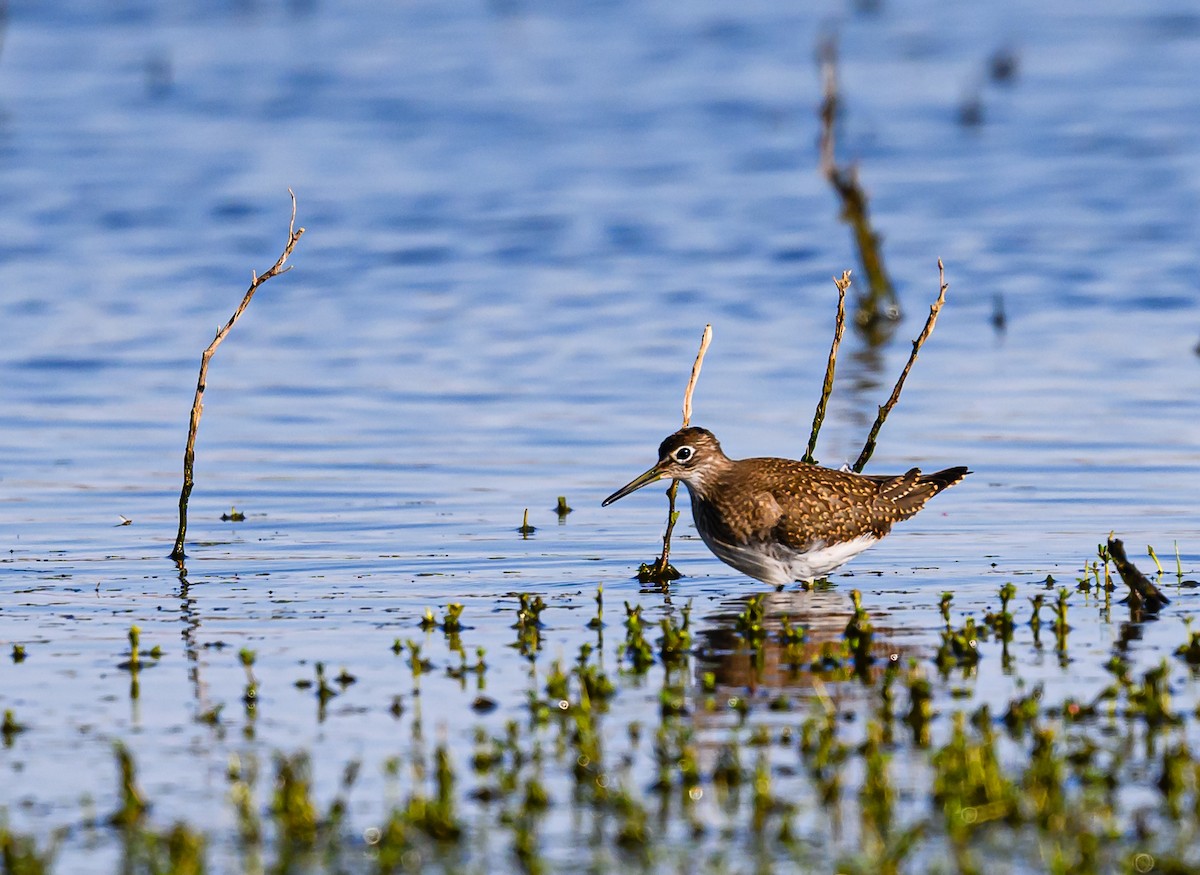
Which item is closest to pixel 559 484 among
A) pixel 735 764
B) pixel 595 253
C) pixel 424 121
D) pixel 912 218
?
pixel 735 764

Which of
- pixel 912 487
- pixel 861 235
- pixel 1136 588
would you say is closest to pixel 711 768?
pixel 1136 588

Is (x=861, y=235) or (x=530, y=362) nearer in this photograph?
(x=530, y=362)

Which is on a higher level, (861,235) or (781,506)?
(861,235)

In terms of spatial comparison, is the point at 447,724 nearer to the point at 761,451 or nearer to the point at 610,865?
the point at 610,865

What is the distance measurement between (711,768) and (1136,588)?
3.29m

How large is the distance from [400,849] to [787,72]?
3000cm

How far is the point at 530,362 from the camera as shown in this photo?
60.5 feet

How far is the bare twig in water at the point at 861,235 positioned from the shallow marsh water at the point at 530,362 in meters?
0.35

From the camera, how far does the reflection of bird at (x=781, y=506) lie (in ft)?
35.4

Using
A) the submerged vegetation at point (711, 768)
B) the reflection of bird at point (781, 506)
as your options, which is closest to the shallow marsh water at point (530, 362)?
the submerged vegetation at point (711, 768)

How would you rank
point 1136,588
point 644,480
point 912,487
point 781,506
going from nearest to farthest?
1. point 1136,588
2. point 781,506
3. point 644,480
4. point 912,487

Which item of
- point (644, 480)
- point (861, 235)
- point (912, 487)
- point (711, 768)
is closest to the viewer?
point (711, 768)

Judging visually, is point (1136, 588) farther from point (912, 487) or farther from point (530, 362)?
point (530, 362)

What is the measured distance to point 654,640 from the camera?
9406 millimetres
